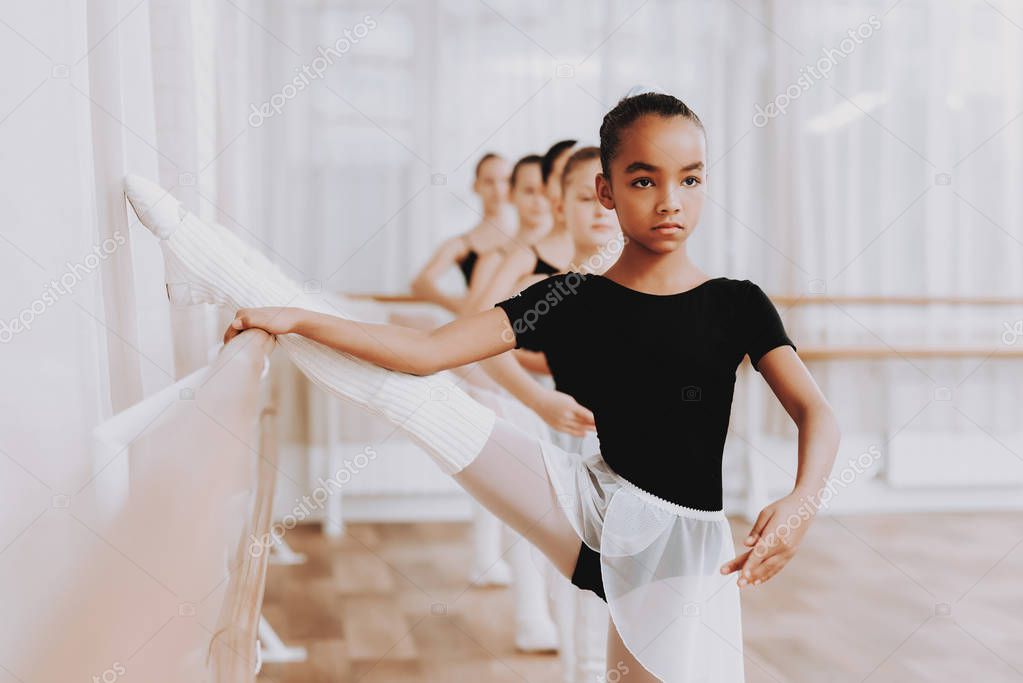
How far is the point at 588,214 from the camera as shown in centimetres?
198

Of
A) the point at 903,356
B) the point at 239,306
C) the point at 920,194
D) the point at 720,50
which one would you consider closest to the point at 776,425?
the point at 903,356

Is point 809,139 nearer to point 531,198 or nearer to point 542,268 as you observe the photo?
point 531,198

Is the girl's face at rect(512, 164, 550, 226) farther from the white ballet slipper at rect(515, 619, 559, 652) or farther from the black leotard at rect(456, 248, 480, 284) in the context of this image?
the white ballet slipper at rect(515, 619, 559, 652)

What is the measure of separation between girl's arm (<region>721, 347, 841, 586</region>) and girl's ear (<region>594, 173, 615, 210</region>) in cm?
26

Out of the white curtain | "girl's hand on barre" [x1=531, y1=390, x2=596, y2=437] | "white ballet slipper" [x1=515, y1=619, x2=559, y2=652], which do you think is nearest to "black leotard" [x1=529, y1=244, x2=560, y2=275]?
"girl's hand on barre" [x1=531, y1=390, x2=596, y2=437]

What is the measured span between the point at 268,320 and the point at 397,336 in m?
0.15

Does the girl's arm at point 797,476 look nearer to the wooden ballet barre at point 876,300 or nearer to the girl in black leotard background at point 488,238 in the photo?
the girl in black leotard background at point 488,238

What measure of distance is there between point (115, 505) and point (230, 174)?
1.47 metres

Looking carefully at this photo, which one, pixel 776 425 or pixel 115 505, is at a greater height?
pixel 115 505

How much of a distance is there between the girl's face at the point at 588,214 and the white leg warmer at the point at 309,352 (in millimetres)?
837

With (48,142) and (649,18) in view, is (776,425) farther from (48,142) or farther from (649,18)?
(48,142)


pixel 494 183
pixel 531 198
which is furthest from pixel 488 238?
pixel 531 198

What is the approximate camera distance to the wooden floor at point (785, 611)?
2.16 m

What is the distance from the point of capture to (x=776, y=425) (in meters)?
4.00
